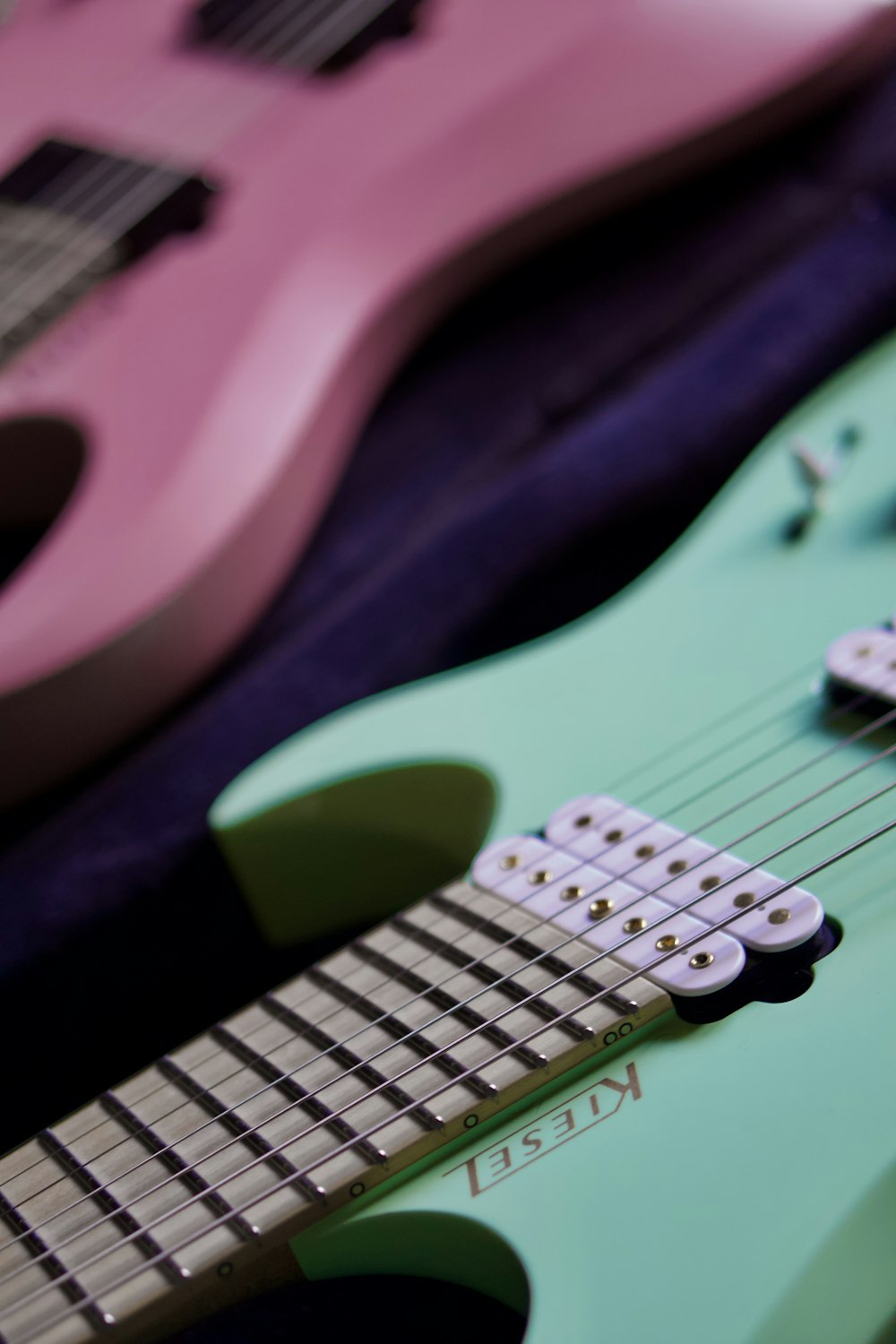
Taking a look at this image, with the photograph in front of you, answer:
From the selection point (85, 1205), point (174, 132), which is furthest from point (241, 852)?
point (174, 132)

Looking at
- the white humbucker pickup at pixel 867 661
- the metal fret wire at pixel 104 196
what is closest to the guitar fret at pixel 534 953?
the white humbucker pickup at pixel 867 661

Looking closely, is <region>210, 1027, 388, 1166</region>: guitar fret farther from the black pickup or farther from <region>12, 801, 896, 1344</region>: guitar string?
the black pickup

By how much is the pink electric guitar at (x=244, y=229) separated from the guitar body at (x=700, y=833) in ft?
0.55

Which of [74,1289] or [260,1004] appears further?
[260,1004]

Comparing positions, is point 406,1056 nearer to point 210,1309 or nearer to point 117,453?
point 210,1309

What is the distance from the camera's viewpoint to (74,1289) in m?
0.50

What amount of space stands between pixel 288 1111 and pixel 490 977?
11 centimetres

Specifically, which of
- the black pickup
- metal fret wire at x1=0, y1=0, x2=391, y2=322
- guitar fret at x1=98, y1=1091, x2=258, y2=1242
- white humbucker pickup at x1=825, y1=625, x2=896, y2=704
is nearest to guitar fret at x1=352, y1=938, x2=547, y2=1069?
guitar fret at x1=98, y1=1091, x2=258, y2=1242

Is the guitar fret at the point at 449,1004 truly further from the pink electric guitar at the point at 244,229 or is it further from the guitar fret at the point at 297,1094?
the pink electric guitar at the point at 244,229

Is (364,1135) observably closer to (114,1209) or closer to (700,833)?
(114,1209)

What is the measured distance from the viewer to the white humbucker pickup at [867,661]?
69 centimetres

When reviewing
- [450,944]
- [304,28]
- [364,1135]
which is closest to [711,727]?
[450,944]

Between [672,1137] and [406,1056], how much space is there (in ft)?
0.38

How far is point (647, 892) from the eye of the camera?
24.3 inches
